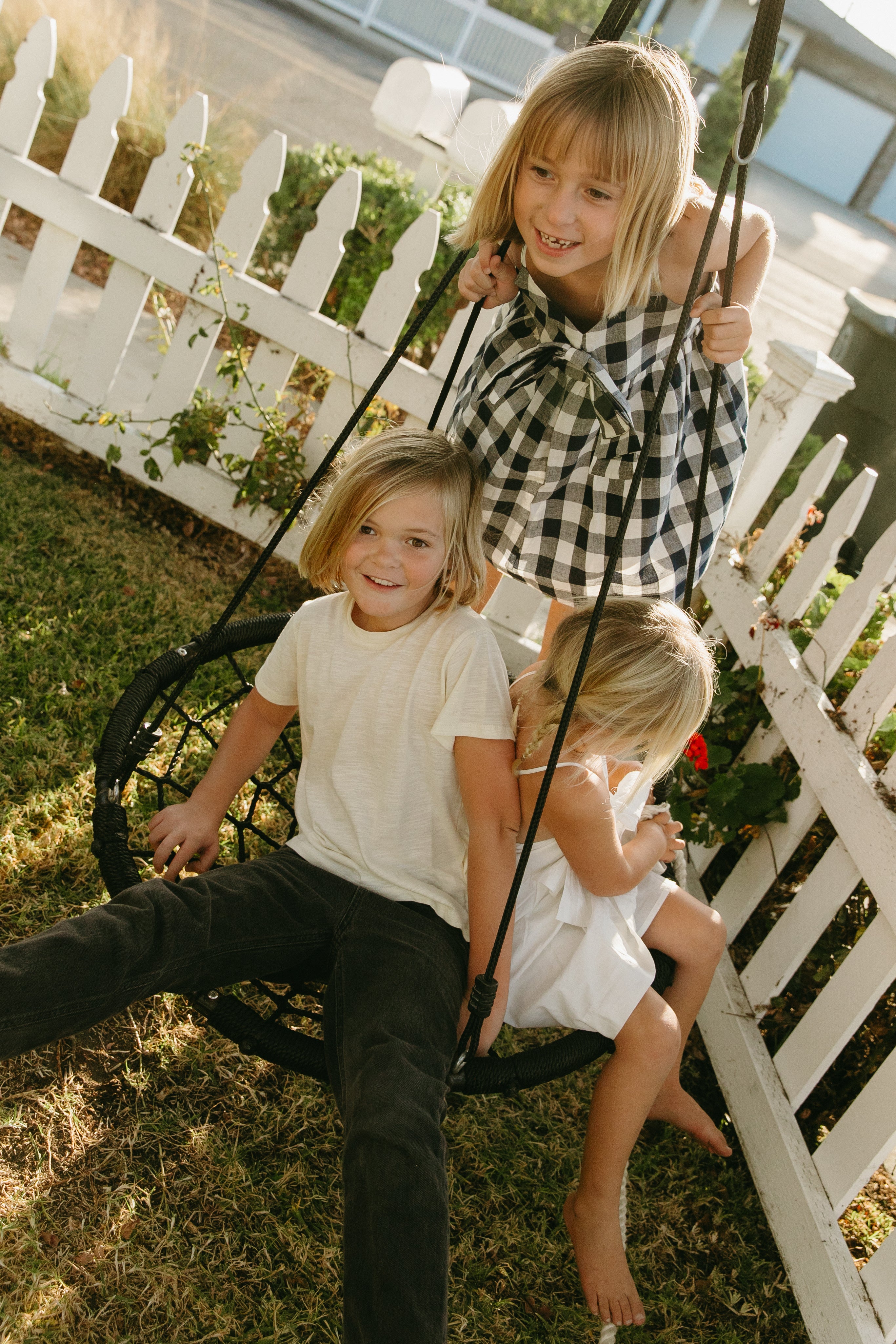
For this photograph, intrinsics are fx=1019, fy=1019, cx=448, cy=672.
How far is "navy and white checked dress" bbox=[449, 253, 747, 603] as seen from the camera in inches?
66.0

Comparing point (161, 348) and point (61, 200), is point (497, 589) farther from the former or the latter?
point (61, 200)

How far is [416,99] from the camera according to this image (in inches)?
194

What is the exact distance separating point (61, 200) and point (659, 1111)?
10.00 feet

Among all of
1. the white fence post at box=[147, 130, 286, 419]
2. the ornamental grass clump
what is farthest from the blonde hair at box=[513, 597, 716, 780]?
the ornamental grass clump

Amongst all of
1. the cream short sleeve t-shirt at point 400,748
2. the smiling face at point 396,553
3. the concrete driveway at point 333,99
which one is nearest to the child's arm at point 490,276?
the smiling face at point 396,553

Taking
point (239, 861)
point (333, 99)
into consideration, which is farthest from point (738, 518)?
point (333, 99)

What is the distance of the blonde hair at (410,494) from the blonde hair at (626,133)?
0.35m

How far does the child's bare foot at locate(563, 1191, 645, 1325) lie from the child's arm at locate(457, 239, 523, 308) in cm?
150

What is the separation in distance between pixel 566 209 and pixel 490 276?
0.26 meters

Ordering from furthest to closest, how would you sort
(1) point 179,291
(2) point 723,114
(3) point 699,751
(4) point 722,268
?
(2) point 723,114
(1) point 179,291
(3) point 699,751
(4) point 722,268

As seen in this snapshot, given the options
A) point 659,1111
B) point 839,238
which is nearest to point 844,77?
A: point 839,238

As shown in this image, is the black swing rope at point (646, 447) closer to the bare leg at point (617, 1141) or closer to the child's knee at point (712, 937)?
the bare leg at point (617, 1141)

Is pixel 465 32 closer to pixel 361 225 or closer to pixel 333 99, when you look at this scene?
pixel 333 99

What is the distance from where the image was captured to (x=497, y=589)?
10.2 ft
